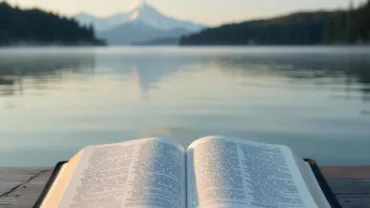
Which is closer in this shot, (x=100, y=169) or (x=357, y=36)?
(x=100, y=169)

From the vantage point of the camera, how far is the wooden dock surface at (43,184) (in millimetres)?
2422

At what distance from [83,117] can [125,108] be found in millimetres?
1601

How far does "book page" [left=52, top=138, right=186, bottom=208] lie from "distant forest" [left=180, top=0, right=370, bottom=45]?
92.9m

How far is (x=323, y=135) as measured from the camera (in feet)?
26.3

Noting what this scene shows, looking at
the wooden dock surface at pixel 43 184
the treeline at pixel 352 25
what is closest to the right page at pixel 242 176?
the wooden dock surface at pixel 43 184

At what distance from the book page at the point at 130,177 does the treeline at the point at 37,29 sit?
4215 inches

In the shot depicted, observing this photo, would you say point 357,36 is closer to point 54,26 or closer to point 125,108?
point 54,26

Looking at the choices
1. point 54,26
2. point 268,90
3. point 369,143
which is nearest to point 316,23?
point 54,26

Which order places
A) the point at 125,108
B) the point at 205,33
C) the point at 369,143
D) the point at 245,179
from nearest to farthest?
the point at 245,179 → the point at 369,143 → the point at 125,108 → the point at 205,33

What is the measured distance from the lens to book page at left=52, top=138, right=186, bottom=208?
74.8 inches

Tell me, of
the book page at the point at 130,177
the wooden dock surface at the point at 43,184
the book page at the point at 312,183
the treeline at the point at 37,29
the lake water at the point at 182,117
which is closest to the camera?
the book page at the point at 130,177

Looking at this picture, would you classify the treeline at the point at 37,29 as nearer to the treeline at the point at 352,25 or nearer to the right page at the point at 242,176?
the treeline at the point at 352,25

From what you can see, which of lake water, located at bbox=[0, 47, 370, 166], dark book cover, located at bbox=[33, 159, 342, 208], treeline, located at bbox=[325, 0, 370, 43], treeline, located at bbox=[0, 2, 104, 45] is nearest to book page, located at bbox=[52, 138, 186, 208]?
dark book cover, located at bbox=[33, 159, 342, 208]

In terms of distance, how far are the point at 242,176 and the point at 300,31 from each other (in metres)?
127
